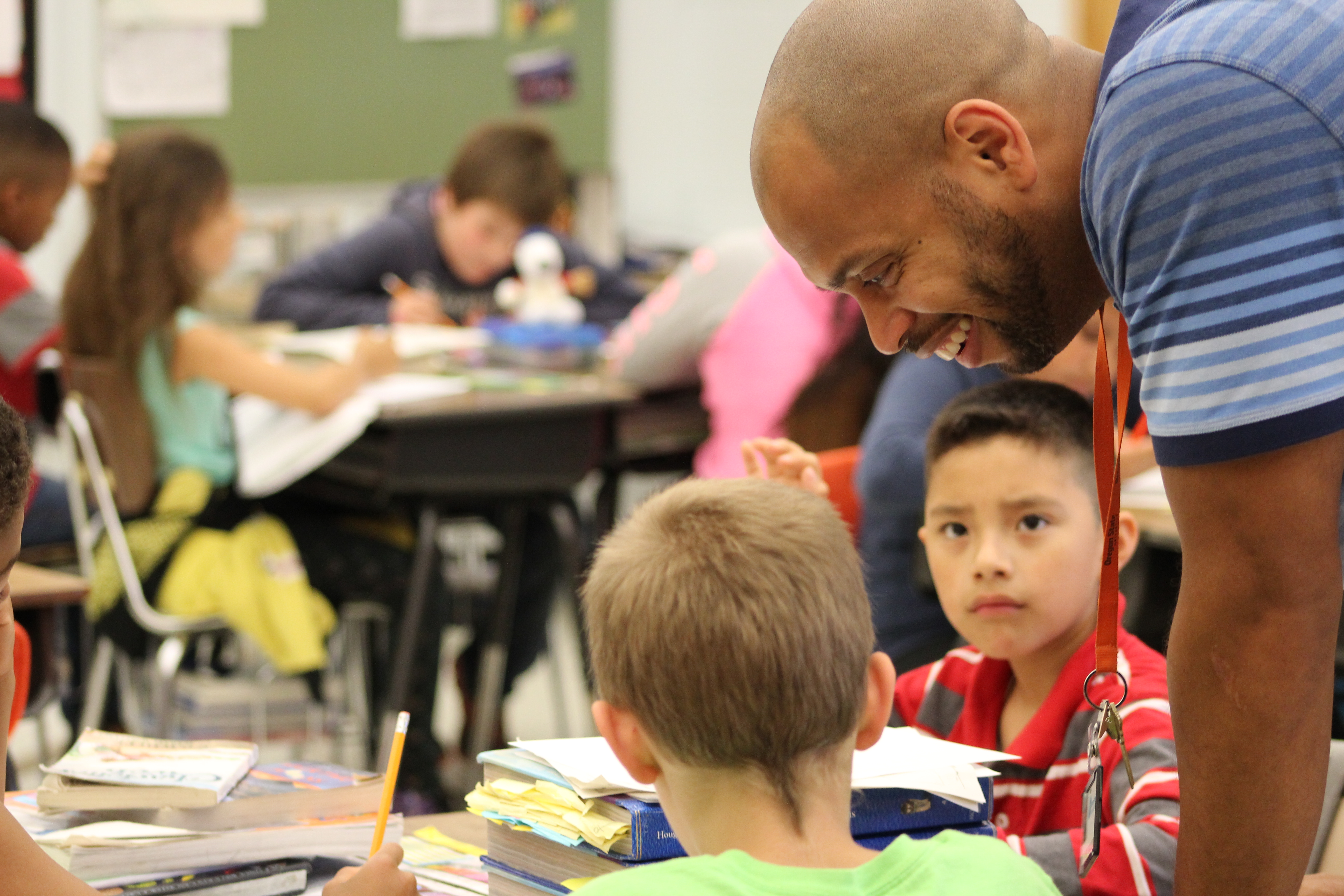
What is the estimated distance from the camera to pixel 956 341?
1.16 meters

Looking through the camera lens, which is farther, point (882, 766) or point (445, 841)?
point (445, 841)

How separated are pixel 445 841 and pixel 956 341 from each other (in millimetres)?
602

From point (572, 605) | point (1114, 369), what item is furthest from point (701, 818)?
point (572, 605)

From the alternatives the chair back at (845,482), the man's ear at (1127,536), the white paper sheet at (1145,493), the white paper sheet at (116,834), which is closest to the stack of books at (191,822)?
the white paper sheet at (116,834)

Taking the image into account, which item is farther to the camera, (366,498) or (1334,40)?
(366,498)

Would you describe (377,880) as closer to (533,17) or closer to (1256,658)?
(1256,658)

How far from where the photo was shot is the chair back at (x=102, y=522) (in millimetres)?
2840

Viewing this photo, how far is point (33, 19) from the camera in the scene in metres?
5.08

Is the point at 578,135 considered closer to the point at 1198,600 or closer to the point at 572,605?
the point at 572,605

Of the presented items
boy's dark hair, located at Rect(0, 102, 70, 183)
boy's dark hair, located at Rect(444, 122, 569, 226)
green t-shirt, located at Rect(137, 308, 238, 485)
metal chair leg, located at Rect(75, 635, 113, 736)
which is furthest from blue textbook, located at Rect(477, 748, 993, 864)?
boy's dark hair, located at Rect(444, 122, 569, 226)

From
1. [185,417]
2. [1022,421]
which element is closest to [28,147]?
[185,417]

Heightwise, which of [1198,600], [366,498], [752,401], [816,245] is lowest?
[366,498]

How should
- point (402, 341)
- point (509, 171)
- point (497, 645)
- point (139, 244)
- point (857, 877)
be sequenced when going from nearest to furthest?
point (857, 877) < point (139, 244) < point (497, 645) < point (402, 341) < point (509, 171)

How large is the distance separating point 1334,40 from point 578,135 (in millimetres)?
4945
